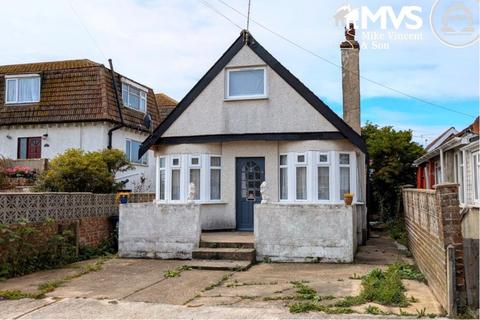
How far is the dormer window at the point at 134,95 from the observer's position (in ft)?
85.5

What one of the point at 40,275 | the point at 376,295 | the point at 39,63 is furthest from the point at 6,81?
the point at 376,295

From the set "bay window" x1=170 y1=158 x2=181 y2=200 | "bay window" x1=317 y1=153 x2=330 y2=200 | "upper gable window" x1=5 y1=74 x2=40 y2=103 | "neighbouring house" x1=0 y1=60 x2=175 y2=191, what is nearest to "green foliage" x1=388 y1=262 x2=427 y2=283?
"bay window" x1=317 y1=153 x2=330 y2=200

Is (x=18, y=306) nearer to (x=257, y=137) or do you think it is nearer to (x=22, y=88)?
(x=257, y=137)

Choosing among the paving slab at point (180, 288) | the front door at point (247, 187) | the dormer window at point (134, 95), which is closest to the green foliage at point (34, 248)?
the paving slab at point (180, 288)

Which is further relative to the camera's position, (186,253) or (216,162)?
(216,162)

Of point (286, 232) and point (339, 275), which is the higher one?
point (286, 232)

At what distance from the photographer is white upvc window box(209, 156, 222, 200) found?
1595 cm

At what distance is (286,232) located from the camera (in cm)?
1273

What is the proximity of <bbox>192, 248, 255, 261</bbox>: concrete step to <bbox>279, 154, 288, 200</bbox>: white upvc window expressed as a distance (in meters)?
2.99

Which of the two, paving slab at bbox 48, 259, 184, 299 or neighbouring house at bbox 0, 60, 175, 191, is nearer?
paving slab at bbox 48, 259, 184, 299

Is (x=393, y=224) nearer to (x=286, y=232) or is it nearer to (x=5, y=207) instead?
(x=286, y=232)

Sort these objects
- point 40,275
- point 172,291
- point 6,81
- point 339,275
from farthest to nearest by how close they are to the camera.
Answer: point 6,81
point 40,275
point 339,275
point 172,291

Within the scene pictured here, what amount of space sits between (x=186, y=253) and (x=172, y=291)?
3.98 meters

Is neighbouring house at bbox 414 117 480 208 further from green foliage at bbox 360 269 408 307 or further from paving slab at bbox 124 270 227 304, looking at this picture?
paving slab at bbox 124 270 227 304
